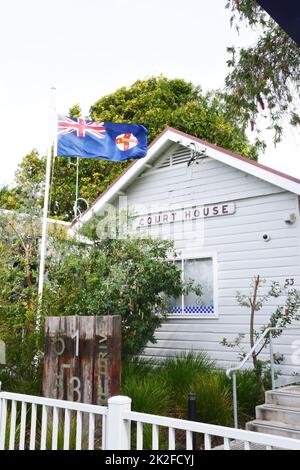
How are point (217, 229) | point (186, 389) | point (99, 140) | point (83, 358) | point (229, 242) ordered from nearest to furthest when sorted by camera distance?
point (83, 358), point (186, 389), point (229, 242), point (217, 229), point (99, 140)

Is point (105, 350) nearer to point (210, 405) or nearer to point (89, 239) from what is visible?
point (210, 405)

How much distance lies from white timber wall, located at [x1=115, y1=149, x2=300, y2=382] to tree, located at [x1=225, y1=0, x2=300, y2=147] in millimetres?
1235

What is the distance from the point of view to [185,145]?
35.7ft

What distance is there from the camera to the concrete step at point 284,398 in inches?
270

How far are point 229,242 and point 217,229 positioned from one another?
16.7 inches

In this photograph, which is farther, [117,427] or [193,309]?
[193,309]

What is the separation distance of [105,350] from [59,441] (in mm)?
1401

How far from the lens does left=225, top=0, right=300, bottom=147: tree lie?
9.09 meters

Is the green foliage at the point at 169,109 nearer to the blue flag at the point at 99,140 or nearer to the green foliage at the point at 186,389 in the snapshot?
the blue flag at the point at 99,140

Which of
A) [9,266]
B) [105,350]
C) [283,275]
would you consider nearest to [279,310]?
[283,275]

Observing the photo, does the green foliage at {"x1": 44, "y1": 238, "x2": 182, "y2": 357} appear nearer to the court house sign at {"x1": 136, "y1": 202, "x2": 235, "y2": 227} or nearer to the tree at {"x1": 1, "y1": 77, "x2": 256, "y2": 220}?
the court house sign at {"x1": 136, "y1": 202, "x2": 235, "y2": 227}

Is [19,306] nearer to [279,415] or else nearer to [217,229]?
[217,229]

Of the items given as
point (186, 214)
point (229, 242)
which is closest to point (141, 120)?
point (186, 214)

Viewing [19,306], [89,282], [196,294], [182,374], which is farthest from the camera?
[196,294]
